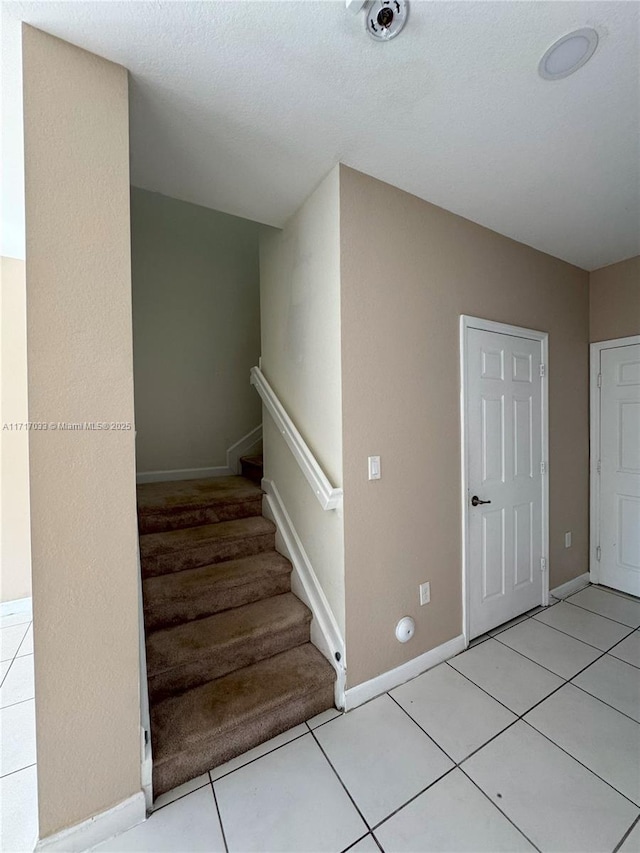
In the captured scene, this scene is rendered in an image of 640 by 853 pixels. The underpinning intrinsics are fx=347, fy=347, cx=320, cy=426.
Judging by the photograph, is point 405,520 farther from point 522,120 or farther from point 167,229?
Result: point 167,229

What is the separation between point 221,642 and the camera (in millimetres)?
1719

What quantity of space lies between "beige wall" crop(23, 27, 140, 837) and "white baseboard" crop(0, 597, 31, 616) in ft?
6.68

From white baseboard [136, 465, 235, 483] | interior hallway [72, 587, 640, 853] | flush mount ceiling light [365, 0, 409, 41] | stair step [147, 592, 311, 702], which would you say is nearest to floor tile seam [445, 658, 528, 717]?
interior hallway [72, 587, 640, 853]

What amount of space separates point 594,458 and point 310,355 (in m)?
2.70

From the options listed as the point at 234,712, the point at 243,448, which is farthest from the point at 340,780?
the point at 243,448

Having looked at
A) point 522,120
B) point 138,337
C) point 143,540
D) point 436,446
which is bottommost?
point 143,540

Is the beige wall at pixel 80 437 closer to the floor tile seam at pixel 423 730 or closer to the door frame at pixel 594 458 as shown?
the floor tile seam at pixel 423 730

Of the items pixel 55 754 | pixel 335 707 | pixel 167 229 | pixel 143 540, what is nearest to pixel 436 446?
pixel 335 707

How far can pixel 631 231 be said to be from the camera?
2324 mm

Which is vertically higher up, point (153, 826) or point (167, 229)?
point (167, 229)

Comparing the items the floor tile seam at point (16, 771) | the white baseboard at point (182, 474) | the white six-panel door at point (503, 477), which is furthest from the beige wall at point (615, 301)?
the floor tile seam at point (16, 771)

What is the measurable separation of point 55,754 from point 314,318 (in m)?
1.99

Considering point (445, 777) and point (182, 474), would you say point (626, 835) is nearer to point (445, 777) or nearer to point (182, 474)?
point (445, 777)

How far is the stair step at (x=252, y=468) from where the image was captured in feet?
9.89
